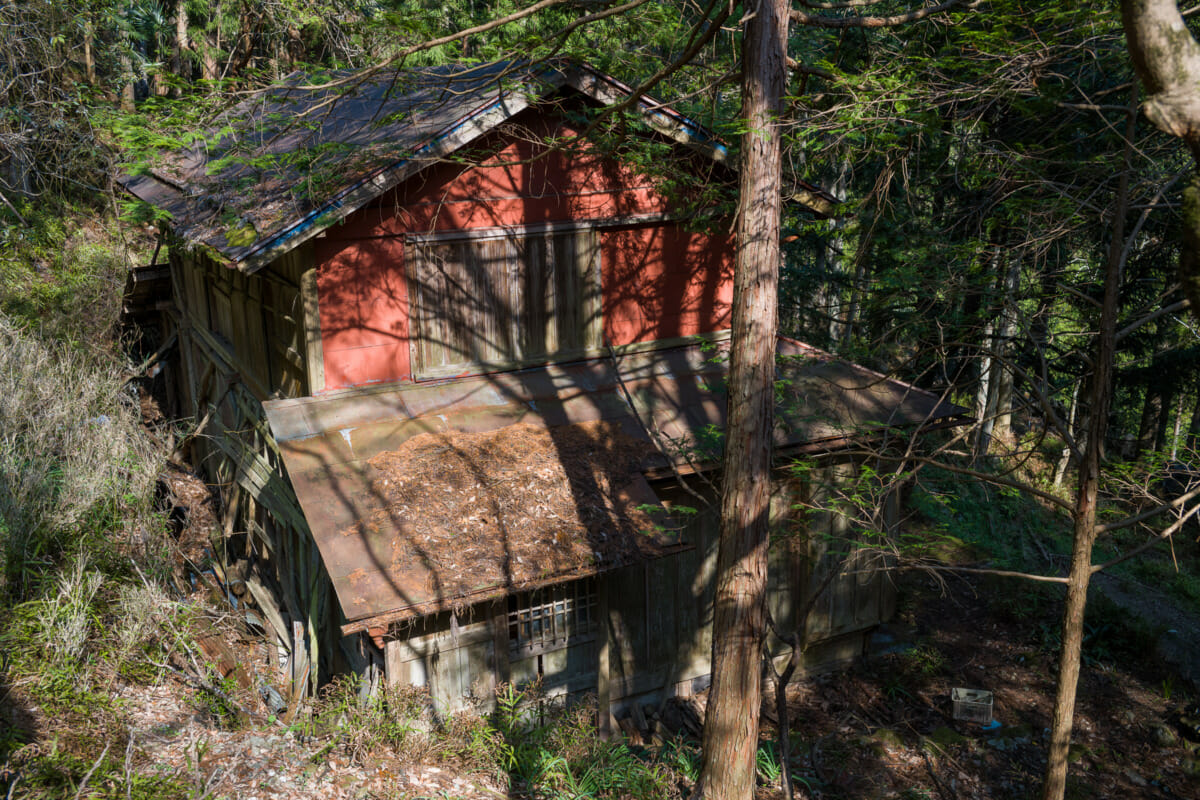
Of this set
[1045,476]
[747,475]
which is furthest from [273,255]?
[1045,476]

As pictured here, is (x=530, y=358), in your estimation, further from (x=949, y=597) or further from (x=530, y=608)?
(x=949, y=597)

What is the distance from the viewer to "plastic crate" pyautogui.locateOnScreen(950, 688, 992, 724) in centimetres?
1032

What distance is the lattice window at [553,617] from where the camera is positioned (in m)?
9.13

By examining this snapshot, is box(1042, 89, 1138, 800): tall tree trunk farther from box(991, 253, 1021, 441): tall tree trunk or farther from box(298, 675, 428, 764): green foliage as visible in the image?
box(991, 253, 1021, 441): tall tree trunk

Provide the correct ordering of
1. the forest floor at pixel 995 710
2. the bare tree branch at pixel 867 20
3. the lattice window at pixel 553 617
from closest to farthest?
the bare tree branch at pixel 867 20 → the lattice window at pixel 553 617 → the forest floor at pixel 995 710

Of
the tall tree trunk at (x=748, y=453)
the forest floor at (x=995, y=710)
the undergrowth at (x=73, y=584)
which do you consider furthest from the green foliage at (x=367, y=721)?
the forest floor at (x=995, y=710)

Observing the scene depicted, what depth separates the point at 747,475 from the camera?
7.06m

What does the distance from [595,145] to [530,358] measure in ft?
8.61

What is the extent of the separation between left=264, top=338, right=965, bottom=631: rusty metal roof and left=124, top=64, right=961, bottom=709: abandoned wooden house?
0.09ft

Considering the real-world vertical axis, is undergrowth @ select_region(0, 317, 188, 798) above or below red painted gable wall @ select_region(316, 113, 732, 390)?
below

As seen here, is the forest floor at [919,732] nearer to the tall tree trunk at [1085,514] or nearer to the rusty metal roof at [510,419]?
the rusty metal roof at [510,419]

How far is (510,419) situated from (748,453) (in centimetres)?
334

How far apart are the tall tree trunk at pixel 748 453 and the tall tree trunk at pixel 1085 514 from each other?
252 centimetres

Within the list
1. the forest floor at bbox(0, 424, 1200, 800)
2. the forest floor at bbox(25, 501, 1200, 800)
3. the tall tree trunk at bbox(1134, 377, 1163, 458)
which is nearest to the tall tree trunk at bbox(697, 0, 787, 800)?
the forest floor at bbox(0, 424, 1200, 800)
